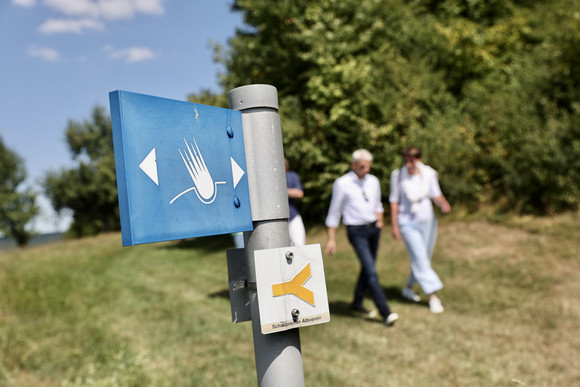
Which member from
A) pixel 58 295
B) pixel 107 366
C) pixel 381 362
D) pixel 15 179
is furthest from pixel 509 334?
pixel 15 179

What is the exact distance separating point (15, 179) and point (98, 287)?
5131cm

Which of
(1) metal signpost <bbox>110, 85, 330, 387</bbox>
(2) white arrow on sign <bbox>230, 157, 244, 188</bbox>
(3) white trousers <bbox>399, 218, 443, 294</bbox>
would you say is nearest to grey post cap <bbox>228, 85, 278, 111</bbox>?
(1) metal signpost <bbox>110, 85, 330, 387</bbox>

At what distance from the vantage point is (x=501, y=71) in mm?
17281

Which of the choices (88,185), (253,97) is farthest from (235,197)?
(88,185)

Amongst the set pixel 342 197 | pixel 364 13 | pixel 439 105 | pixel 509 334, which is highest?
pixel 364 13

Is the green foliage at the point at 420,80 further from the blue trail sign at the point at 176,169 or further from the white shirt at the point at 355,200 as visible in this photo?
the blue trail sign at the point at 176,169

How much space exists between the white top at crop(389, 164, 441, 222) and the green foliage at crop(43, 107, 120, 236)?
46.9 meters

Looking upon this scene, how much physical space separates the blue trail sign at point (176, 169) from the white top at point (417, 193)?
202 inches

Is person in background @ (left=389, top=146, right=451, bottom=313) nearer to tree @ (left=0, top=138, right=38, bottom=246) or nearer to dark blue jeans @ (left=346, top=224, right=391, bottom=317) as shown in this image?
dark blue jeans @ (left=346, top=224, right=391, bottom=317)

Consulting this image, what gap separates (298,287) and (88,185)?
54.9m

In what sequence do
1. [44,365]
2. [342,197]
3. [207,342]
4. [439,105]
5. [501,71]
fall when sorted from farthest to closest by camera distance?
[501,71]
[439,105]
[342,197]
[207,342]
[44,365]

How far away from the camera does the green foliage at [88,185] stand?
5203 centimetres

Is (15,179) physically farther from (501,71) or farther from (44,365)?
(44,365)

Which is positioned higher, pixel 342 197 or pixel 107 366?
pixel 342 197
